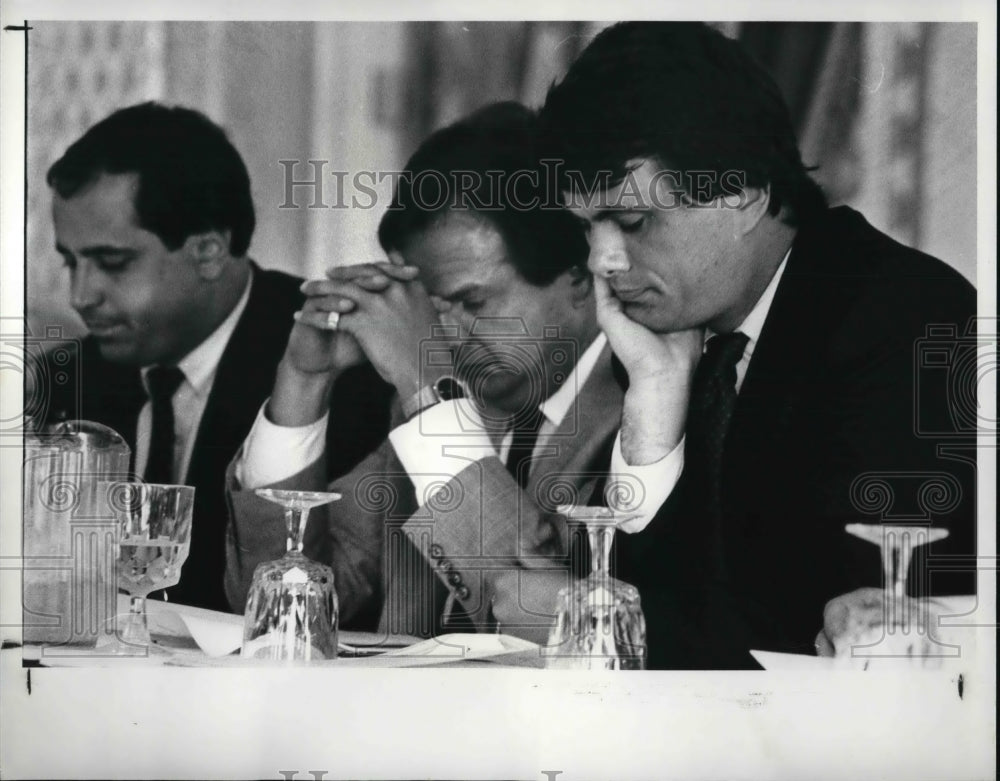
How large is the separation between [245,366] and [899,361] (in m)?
1.42

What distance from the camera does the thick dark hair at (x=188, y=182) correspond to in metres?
2.91

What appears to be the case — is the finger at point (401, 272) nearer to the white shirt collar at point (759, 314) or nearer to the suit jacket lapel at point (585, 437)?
the suit jacket lapel at point (585, 437)

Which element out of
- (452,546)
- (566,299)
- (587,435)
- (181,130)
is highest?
(181,130)

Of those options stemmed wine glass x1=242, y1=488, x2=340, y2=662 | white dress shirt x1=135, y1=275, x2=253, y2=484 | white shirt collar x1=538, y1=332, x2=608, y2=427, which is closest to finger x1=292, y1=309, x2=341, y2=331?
white dress shirt x1=135, y1=275, x2=253, y2=484

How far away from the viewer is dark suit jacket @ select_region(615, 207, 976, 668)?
9.40 ft

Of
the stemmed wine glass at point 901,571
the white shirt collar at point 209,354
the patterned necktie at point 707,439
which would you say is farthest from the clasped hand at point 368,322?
the stemmed wine glass at point 901,571

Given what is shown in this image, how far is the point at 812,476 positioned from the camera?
2867mm

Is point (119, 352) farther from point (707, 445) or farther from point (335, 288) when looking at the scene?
point (707, 445)

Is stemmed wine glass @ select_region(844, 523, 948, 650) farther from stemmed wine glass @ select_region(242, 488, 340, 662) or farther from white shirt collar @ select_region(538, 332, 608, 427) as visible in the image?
stemmed wine glass @ select_region(242, 488, 340, 662)

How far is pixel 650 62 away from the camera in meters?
2.89

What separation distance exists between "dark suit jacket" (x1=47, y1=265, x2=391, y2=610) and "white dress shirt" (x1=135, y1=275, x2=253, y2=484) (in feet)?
0.04

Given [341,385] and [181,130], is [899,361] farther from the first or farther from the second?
[181,130]

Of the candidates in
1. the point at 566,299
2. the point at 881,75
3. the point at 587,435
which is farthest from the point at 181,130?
the point at 881,75

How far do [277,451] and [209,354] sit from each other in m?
0.26
